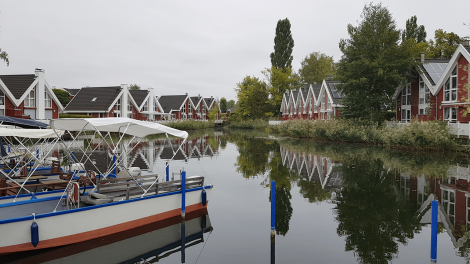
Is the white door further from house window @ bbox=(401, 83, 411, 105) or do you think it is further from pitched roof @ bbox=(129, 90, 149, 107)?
house window @ bbox=(401, 83, 411, 105)

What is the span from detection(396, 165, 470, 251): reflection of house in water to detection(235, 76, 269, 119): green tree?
51777 millimetres

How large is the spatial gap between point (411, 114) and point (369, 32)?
10.1 m

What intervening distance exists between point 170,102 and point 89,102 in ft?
94.4

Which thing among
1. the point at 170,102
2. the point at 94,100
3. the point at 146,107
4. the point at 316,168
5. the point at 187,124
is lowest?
the point at 316,168

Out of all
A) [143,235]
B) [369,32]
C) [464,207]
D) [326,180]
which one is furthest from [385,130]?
[143,235]

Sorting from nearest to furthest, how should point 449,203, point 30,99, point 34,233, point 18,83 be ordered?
1. point 34,233
2. point 449,203
3. point 18,83
4. point 30,99

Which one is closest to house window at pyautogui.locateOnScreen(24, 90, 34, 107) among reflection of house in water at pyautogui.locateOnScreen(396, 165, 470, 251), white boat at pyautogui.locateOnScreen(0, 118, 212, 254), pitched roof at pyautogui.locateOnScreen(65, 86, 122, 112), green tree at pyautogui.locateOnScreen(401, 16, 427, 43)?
pitched roof at pyautogui.locateOnScreen(65, 86, 122, 112)

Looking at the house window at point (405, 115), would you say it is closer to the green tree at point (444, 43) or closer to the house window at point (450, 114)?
the house window at point (450, 114)

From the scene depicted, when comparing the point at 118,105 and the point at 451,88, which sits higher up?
the point at 118,105

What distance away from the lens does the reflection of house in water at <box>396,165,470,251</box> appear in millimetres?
8977

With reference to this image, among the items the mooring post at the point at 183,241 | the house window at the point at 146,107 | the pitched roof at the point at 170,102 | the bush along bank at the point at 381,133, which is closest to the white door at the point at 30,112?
the house window at the point at 146,107

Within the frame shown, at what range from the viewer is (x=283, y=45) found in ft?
224

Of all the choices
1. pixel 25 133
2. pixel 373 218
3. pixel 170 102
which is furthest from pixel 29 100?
pixel 170 102

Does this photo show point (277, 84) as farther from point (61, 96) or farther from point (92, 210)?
point (92, 210)
